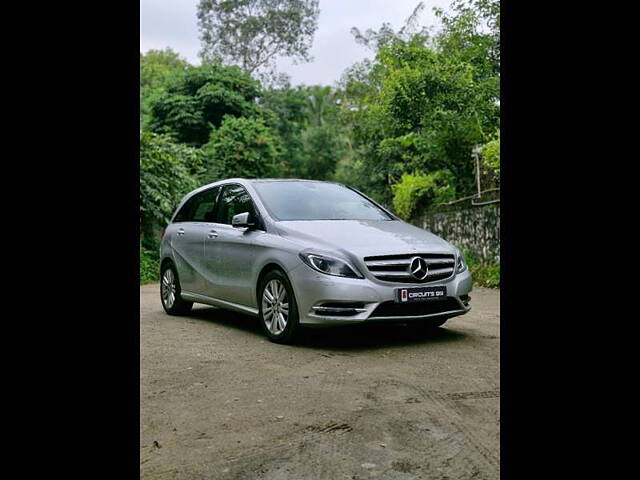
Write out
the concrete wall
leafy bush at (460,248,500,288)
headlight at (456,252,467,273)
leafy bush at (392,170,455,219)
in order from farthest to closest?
1. leafy bush at (392,170,455,219)
2. the concrete wall
3. leafy bush at (460,248,500,288)
4. headlight at (456,252,467,273)

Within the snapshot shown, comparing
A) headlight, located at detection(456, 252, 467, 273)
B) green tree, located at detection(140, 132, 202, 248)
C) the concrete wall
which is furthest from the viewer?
green tree, located at detection(140, 132, 202, 248)

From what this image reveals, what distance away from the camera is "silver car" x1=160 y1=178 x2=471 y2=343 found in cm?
552

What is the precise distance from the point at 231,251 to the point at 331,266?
149 cm

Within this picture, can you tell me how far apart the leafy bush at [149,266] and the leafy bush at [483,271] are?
7291 mm

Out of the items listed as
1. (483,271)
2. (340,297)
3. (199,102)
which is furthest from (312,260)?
(199,102)

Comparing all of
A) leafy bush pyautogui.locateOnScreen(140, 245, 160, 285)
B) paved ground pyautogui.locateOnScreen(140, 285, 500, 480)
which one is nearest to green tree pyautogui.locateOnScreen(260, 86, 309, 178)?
leafy bush pyautogui.locateOnScreen(140, 245, 160, 285)

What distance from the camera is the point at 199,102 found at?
2392 cm

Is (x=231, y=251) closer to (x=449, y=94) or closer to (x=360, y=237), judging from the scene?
(x=360, y=237)

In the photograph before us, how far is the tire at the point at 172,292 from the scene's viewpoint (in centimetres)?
798

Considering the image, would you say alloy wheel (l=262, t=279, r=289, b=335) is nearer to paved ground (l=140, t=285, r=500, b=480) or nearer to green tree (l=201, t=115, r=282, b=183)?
paved ground (l=140, t=285, r=500, b=480)

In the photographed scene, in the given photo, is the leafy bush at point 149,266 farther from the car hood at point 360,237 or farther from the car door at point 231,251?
the car hood at point 360,237

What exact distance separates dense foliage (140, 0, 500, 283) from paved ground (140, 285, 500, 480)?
691cm
